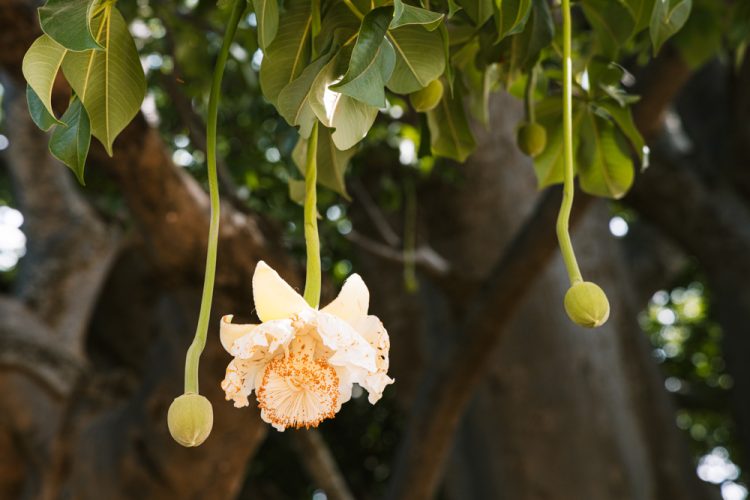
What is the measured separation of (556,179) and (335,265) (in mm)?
2298

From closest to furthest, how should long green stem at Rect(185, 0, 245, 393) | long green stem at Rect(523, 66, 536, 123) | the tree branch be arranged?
long green stem at Rect(185, 0, 245, 393)
long green stem at Rect(523, 66, 536, 123)
the tree branch

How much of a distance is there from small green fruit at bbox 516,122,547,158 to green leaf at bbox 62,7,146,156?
41cm

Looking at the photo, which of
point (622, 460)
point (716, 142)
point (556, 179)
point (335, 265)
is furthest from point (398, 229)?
point (556, 179)

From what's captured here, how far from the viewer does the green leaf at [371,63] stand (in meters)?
0.66

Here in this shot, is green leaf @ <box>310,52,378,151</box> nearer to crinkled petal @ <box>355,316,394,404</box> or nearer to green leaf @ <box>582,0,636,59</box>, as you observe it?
crinkled petal @ <box>355,316,394,404</box>

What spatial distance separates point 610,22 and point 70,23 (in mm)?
598

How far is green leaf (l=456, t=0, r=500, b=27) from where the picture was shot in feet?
2.79

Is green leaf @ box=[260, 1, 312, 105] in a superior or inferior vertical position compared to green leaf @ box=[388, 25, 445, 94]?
inferior

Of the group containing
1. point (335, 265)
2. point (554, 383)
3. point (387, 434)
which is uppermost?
point (554, 383)

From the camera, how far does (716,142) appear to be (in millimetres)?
3592

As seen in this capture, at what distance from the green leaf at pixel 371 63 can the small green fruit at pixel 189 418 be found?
218mm

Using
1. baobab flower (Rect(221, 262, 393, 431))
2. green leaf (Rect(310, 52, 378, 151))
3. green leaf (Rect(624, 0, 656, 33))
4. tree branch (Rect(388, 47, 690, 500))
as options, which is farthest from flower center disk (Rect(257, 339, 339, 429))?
tree branch (Rect(388, 47, 690, 500))

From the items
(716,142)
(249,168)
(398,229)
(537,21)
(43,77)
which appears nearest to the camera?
(43,77)

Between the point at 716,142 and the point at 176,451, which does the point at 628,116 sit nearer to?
the point at 176,451
